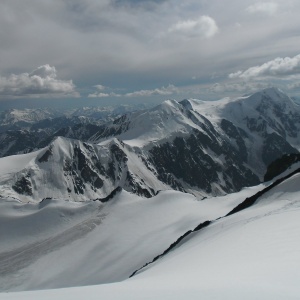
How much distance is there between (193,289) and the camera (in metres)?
10.8

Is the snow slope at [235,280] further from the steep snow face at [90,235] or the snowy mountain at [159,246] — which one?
the steep snow face at [90,235]

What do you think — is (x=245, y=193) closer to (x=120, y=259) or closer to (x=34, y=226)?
(x=120, y=259)

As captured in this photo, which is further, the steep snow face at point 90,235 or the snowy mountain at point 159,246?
the steep snow face at point 90,235

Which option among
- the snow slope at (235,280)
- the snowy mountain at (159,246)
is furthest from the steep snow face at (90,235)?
the snow slope at (235,280)

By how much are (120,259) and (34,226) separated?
46863 millimetres

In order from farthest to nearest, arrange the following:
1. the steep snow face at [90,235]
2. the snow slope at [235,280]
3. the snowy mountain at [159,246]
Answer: the steep snow face at [90,235] < the snowy mountain at [159,246] < the snow slope at [235,280]

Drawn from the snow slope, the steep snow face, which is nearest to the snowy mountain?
the snow slope

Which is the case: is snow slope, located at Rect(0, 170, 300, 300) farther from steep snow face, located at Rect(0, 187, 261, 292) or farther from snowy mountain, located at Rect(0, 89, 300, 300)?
steep snow face, located at Rect(0, 187, 261, 292)

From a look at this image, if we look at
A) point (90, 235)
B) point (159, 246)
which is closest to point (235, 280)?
point (159, 246)

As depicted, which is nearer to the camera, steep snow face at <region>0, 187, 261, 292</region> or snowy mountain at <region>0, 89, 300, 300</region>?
snowy mountain at <region>0, 89, 300, 300</region>

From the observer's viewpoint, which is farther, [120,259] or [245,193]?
[245,193]

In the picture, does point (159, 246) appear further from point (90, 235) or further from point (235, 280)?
point (235, 280)

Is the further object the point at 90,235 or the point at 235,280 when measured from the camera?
the point at 90,235

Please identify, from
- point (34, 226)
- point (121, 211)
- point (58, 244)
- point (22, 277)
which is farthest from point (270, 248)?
point (34, 226)
